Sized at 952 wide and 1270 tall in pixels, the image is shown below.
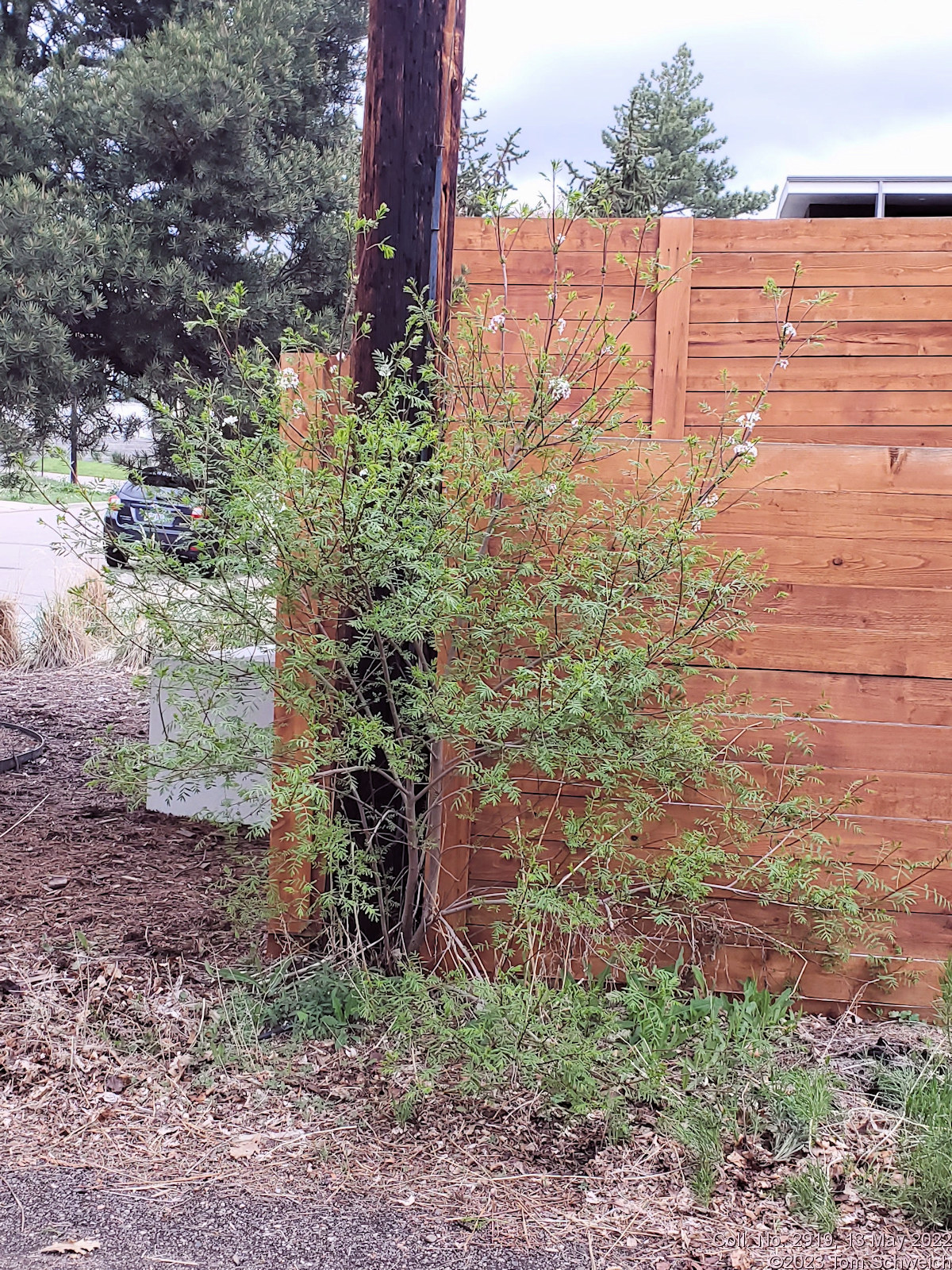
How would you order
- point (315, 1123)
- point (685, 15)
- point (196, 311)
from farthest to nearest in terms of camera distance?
point (685, 15)
point (196, 311)
point (315, 1123)

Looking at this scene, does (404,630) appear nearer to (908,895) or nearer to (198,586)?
(198,586)

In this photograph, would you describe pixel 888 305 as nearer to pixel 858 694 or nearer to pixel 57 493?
pixel 858 694

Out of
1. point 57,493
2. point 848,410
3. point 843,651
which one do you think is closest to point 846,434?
point 848,410

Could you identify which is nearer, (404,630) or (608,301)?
(404,630)

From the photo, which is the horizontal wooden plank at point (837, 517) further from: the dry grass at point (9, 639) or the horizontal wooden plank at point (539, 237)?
the dry grass at point (9, 639)

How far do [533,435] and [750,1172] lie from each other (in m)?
1.96

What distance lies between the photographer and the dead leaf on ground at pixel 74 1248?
7.04ft

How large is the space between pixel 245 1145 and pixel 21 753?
3897 millimetres

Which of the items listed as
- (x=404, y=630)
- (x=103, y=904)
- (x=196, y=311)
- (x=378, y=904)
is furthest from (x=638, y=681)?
(x=196, y=311)

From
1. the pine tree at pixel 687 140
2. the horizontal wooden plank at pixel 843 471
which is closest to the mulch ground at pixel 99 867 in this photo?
the horizontal wooden plank at pixel 843 471

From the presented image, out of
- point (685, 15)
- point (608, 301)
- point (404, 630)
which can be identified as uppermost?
point (685, 15)

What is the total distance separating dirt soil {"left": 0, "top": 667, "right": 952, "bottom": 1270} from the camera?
2.20 metres

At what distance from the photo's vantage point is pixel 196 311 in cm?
555

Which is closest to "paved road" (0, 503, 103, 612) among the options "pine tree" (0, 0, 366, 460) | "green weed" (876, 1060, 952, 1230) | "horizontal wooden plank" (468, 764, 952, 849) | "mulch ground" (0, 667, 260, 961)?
"pine tree" (0, 0, 366, 460)
